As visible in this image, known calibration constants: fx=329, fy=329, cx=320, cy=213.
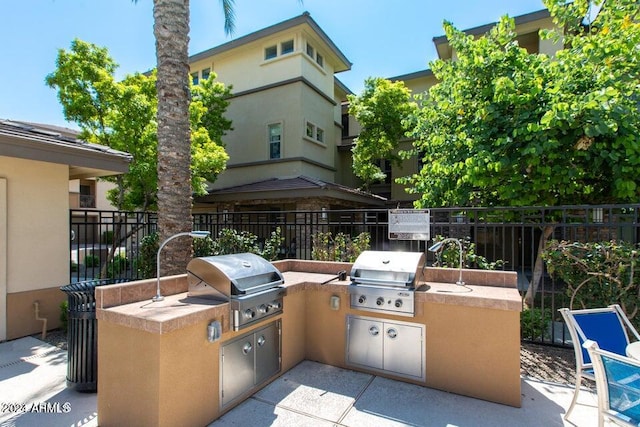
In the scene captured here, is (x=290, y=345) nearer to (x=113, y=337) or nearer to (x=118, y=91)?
(x=113, y=337)

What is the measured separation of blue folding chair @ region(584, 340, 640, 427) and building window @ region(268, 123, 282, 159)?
45.9ft

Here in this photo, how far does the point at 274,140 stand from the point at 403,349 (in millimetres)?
13115

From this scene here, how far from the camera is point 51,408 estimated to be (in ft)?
10.6

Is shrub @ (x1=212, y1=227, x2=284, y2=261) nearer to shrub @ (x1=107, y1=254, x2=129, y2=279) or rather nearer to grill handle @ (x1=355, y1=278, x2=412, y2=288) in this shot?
shrub @ (x1=107, y1=254, x2=129, y2=279)

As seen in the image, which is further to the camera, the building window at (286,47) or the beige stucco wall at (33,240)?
the building window at (286,47)

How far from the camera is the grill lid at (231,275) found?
2965 mm

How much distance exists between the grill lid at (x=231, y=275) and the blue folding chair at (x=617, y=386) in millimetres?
2645

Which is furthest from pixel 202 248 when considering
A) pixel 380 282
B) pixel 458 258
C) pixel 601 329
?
pixel 601 329

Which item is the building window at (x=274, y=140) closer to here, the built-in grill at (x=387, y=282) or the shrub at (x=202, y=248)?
the shrub at (x=202, y=248)

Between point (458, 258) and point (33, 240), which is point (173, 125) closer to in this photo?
point (33, 240)

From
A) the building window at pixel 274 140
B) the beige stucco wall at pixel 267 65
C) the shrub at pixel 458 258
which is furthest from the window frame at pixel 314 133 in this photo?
the shrub at pixel 458 258

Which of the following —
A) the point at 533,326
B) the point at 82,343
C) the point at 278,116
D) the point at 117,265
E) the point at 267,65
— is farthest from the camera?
the point at 267,65

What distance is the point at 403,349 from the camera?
143 inches

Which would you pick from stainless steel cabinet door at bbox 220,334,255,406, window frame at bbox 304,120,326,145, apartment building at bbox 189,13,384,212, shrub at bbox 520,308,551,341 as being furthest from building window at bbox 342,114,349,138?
stainless steel cabinet door at bbox 220,334,255,406
